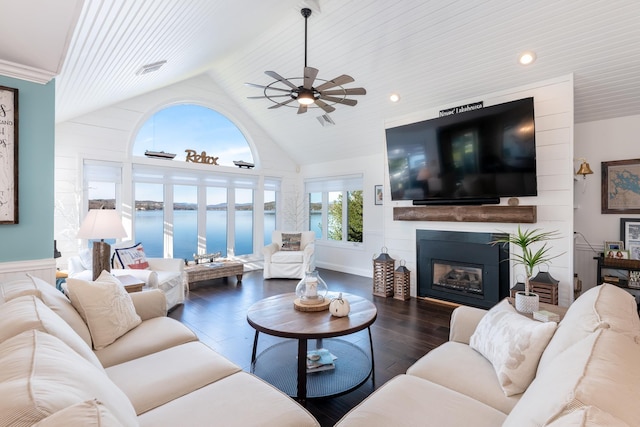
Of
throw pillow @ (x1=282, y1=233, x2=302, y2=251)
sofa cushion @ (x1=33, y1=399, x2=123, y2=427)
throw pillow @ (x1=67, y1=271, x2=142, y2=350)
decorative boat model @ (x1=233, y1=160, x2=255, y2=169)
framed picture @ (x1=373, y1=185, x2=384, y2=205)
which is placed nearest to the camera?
sofa cushion @ (x1=33, y1=399, x2=123, y2=427)

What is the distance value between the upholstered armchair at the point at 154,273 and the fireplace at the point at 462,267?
345 centimetres

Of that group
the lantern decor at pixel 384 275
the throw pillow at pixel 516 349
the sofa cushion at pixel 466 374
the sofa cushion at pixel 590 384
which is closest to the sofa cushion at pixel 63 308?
the sofa cushion at pixel 466 374

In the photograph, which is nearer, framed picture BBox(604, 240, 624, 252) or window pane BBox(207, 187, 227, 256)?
framed picture BBox(604, 240, 624, 252)

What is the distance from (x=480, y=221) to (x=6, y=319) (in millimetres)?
4290

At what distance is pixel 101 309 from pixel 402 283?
3.69 m

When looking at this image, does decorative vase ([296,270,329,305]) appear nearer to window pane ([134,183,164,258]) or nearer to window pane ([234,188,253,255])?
window pane ([134,183,164,258])

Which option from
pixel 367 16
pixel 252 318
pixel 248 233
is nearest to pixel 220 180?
pixel 248 233

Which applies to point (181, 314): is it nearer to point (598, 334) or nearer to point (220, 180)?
point (220, 180)

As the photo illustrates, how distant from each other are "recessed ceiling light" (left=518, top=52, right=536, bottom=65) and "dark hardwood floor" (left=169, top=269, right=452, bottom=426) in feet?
9.92

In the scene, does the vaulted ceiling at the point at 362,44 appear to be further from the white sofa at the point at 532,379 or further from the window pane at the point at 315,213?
the window pane at the point at 315,213

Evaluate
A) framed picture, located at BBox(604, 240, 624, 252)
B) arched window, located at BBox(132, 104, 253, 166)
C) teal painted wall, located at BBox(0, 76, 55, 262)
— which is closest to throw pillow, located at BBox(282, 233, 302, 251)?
arched window, located at BBox(132, 104, 253, 166)

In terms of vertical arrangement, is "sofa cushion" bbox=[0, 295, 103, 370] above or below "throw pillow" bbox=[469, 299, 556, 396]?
above

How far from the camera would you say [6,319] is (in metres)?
1.20

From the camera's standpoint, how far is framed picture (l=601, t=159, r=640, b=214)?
3.84 metres
